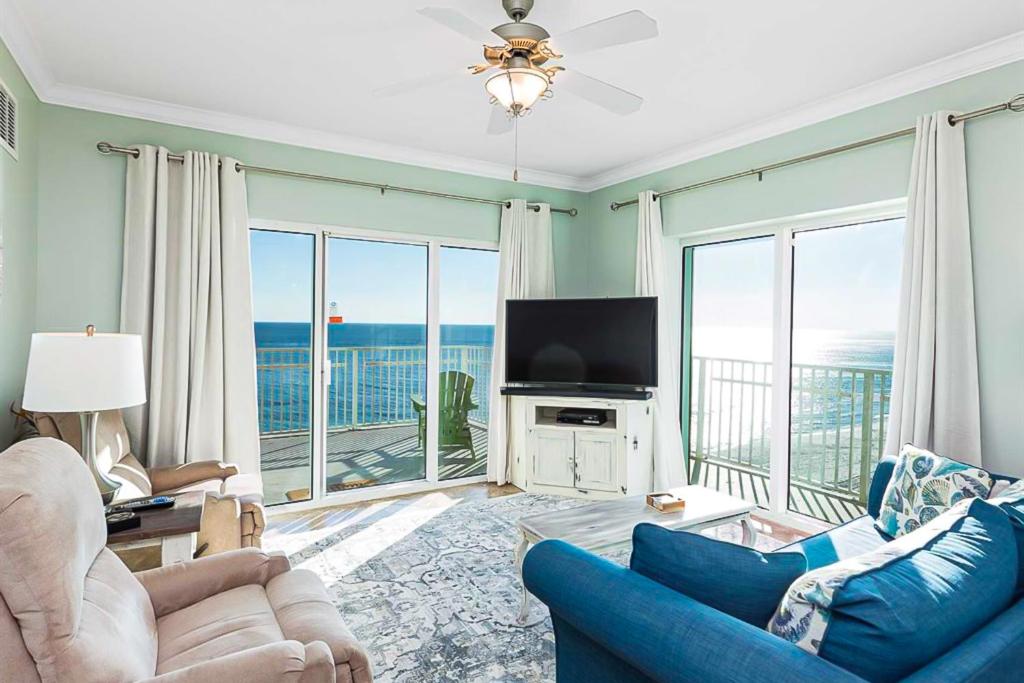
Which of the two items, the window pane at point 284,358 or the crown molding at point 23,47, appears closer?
the crown molding at point 23,47

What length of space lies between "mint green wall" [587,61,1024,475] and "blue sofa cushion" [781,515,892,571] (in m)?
0.82

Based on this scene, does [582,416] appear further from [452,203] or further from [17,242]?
[17,242]

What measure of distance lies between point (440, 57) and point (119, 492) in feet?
8.18

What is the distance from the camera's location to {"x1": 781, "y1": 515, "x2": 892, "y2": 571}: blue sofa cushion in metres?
2.24

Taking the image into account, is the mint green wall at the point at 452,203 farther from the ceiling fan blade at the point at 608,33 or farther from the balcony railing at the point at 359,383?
the ceiling fan blade at the point at 608,33

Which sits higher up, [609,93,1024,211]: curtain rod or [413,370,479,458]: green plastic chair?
[609,93,1024,211]: curtain rod

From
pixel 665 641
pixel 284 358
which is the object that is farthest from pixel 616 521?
pixel 284 358

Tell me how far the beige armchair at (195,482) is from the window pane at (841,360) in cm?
335

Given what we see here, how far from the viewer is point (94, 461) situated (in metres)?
2.34

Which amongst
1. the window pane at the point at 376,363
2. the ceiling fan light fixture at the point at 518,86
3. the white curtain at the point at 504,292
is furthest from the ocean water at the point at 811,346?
the ceiling fan light fixture at the point at 518,86

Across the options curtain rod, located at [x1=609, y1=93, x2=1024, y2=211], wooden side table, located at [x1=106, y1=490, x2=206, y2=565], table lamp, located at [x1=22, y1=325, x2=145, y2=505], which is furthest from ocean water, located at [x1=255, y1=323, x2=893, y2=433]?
wooden side table, located at [x1=106, y1=490, x2=206, y2=565]

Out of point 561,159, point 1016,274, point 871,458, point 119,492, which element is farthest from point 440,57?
point 871,458

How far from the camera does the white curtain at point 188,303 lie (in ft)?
11.2

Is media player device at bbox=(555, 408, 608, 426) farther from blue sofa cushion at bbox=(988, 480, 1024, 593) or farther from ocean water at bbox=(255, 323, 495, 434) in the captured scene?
blue sofa cushion at bbox=(988, 480, 1024, 593)
